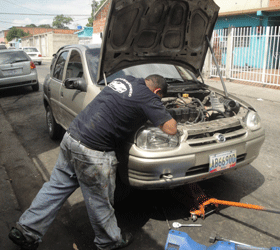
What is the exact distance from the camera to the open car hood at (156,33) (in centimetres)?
307

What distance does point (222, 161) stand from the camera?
106 inches

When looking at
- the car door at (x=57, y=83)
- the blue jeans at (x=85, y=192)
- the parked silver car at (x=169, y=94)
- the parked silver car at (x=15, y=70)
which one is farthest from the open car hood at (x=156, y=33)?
the parked silver car at (x=15, y=70)

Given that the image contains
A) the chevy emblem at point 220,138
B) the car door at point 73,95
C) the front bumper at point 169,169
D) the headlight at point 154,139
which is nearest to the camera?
the front bumper at point 169,169

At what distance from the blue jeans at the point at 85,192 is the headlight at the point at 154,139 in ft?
1.06

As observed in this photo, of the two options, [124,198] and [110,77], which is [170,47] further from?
[124,198]

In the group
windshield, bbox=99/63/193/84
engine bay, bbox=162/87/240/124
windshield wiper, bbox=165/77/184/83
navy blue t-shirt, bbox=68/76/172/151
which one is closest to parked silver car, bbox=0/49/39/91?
windshield, bbox=99/63/193/84

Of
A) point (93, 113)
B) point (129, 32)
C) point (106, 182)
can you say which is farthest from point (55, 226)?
point (129, 32)

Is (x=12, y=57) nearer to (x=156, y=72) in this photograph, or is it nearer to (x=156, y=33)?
(x=156, y=72)

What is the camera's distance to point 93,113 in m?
2.33

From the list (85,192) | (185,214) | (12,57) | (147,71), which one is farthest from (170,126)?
(12,57)

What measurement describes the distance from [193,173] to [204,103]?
4.41 feet

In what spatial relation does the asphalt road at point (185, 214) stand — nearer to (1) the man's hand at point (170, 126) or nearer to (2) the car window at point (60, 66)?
(1) the man's hand at point (170, 126)

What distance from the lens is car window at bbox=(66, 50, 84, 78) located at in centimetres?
382

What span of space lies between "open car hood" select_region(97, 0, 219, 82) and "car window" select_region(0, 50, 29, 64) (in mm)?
8127
